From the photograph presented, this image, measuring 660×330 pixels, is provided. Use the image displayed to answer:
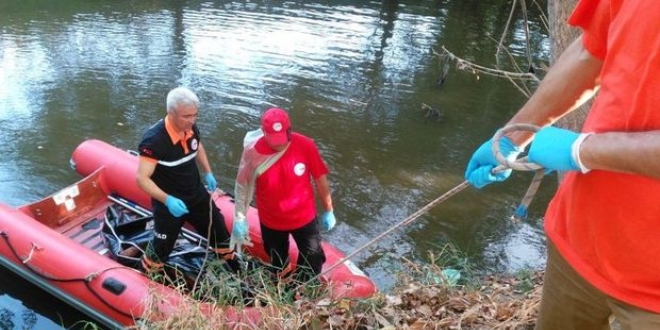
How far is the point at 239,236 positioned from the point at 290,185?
2.19 feet

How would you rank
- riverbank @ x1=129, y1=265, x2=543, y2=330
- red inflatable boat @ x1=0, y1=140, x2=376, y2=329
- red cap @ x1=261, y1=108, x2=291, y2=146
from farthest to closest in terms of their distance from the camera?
red inflatable boat @ x1=0, y1=140, x2=376, y2=329 < red cap @ x1=261, y1=108, x2=291, y2=146 < riverbank @ x1=129, y1=265, x2=543, y2=330

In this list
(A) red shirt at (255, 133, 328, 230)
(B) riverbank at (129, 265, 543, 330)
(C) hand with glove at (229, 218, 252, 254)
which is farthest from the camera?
(C) hand with glove at (229, 218, 252, 254)

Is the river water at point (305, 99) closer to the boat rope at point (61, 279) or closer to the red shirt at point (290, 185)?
the boat rope at point (61, 279)

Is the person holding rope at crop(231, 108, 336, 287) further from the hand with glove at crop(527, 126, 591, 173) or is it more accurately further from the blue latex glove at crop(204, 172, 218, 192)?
the hand with glove at crop(527, 126, 591, 173)

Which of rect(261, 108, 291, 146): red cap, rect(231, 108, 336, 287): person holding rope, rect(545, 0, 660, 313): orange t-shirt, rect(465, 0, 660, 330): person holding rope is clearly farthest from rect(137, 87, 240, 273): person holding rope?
rect(545, 0, 660, 313): orange t-shirt

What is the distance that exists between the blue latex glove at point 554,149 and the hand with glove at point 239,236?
2.99m

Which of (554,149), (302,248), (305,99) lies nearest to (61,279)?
(302,248)

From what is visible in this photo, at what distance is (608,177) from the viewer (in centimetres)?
144

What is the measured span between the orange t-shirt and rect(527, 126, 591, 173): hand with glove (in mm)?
53

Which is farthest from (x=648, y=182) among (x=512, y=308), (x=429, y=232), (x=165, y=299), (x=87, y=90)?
(x=87, y=90)

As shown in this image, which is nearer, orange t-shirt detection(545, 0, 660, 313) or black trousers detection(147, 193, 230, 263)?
orange t-shirt detection(545, 0, 660, 313)

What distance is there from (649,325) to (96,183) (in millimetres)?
5159

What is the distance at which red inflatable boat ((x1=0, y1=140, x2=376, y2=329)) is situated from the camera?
3.84 metres

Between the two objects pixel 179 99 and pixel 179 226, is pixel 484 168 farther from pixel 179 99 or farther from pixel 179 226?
pixel 179 226
